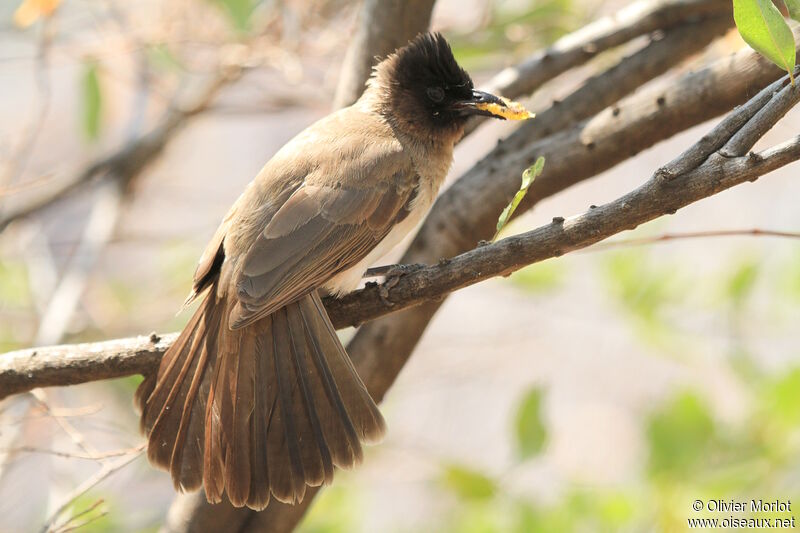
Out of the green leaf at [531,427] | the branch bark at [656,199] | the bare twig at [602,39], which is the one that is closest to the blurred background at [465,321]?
the green leaf at [531,427]

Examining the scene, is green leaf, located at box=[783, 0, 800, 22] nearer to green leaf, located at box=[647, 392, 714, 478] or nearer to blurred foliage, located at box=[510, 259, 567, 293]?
green leaf, located at box=[647, 392, 714, 478]

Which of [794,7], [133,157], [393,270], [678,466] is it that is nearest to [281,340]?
[393,270]

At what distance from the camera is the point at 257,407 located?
231 centimetres

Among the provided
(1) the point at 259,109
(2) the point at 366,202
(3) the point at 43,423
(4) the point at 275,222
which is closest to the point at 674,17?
(2) the point at 366,202

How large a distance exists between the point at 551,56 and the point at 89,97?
1.94m

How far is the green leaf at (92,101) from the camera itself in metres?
3.84

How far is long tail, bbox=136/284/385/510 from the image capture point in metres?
2.23

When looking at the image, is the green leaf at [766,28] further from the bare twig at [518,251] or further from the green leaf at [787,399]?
the green leaf at [787,399]

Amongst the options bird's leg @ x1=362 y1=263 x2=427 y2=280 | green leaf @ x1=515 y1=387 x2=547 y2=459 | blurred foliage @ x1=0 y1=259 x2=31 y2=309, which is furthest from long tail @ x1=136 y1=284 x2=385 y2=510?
blurred foliage @ x1=0 y1=259 x2=31 y2=309

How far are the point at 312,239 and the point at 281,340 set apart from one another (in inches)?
10.7

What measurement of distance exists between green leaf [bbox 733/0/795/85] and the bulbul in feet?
3.36

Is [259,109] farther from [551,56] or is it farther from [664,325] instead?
[664,325]

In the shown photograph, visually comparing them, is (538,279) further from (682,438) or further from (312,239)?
(312,239)

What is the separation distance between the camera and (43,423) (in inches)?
156
